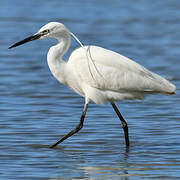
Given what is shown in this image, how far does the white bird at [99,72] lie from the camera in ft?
26.6

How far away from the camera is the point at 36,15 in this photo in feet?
65.1

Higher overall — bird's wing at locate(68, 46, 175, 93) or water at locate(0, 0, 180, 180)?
bird's wing at locate(68, 46, 175, 93)

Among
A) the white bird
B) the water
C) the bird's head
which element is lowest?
the water

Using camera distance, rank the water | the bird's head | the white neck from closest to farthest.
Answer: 1. the water
2. the bird's head
3. the white neck

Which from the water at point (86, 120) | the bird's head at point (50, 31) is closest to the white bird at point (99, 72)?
the bird's head at point (50, 31)

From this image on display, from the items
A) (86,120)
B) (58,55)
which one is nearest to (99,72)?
(58,55)

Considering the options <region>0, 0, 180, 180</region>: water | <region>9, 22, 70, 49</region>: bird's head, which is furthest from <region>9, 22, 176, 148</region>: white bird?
<region>0, 0, 180, 180</region>: water

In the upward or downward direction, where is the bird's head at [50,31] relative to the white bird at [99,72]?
upward

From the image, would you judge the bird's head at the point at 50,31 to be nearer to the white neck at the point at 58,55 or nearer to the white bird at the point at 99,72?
the white bird at the point at 99,72

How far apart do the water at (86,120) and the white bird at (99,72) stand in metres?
0.39

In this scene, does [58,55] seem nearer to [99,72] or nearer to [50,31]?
[50,31]

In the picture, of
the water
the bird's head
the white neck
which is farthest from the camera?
the white neck

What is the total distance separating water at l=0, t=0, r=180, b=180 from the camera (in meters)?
7.22

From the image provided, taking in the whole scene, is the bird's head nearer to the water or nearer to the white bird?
the white bird
